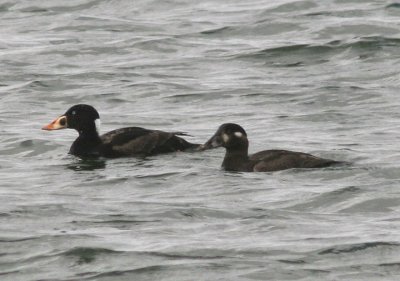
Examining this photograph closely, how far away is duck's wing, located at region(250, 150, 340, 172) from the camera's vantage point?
16.2 meters

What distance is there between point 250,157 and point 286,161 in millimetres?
653

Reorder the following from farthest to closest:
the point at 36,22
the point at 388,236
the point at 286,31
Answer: the point at 36,22 < the point at 286,31 < the point at 388,236

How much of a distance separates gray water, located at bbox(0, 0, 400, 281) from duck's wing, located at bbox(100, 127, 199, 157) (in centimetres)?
17

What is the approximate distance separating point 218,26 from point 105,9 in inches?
141

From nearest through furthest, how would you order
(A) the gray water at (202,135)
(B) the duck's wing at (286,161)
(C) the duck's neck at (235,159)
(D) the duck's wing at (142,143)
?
(A) the gray water at (202,135), (B) the duck's wing at (286,161), (C) the duck's neck at (235,159), (D) the duck's wing at (142,143)

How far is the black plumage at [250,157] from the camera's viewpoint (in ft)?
53.3

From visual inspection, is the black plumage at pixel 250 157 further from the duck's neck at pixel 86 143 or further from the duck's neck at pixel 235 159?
the duck's neck at pixel 86 143

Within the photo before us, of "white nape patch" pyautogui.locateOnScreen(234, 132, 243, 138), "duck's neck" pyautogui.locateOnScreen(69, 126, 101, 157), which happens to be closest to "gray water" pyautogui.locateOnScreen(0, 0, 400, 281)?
"duck's neck" pyautogui.locateOnScreen(69, 126, 101, 157)

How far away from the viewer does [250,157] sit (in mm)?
16797

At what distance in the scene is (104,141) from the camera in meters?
18.3

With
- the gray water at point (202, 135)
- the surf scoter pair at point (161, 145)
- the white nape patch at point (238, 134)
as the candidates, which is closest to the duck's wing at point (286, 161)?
the surf scoter pair at point (161, 145)

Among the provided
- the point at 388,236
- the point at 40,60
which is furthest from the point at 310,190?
the point at 40,60

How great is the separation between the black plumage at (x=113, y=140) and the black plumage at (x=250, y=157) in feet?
2.10

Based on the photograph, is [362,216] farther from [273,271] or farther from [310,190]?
[273,271]
